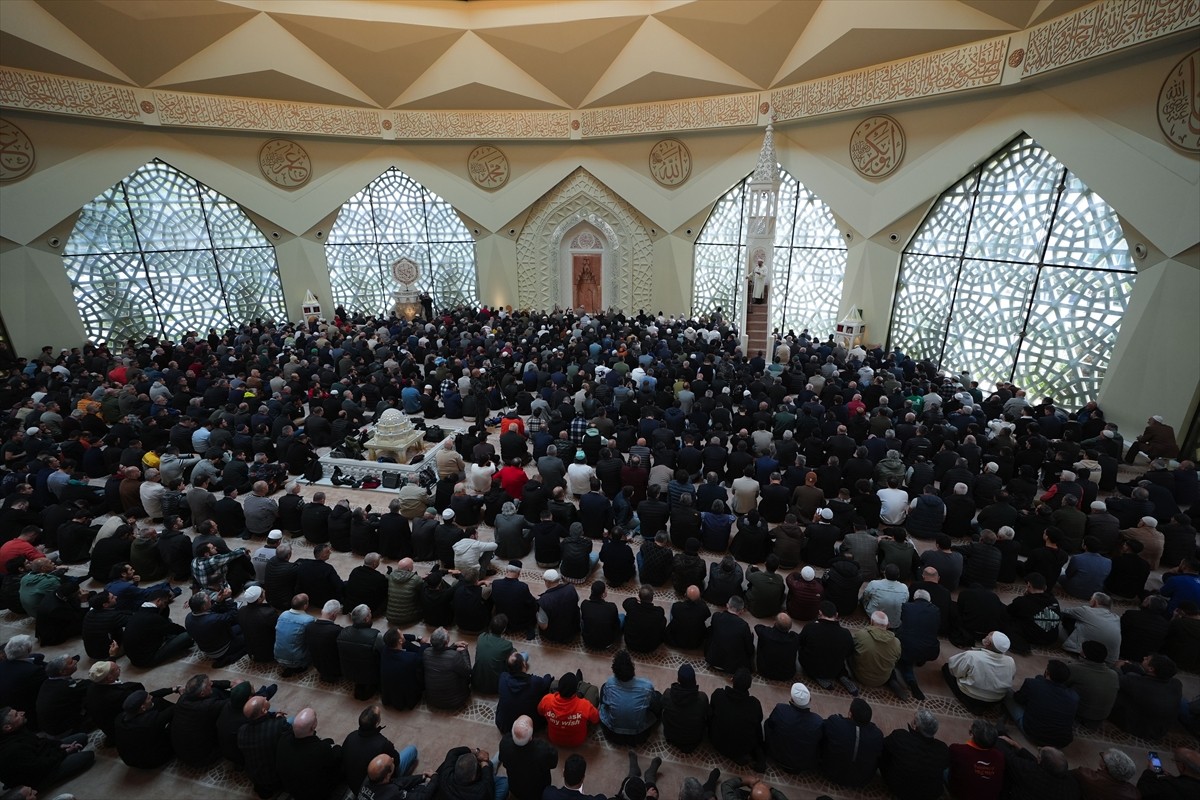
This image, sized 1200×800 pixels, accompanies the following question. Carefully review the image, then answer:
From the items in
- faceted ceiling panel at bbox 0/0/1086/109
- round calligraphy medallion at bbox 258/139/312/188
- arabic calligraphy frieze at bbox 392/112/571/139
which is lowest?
round calligraphy medallion at bbox 258/139/312/188

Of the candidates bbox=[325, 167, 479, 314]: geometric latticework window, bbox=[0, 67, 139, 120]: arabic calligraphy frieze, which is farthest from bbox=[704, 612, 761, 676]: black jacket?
bbox=[0, 67, 139, 120]: arabic calligraphy frieze

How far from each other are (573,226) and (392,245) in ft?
18.9

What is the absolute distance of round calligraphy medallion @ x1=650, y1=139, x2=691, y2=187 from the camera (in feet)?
53.1

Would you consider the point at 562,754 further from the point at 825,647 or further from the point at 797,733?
the point at 825,647

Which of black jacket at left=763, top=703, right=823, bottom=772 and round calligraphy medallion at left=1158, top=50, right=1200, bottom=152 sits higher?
round calligraphy medallion at left=1158, top=50, right=1200, bottom=152

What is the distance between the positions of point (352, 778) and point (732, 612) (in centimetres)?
271

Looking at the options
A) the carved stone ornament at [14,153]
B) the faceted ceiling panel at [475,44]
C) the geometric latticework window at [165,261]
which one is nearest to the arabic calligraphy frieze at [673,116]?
the faceted ceiling panel at [475,44]

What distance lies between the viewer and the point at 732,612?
4344mm

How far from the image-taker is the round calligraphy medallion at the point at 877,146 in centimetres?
1238

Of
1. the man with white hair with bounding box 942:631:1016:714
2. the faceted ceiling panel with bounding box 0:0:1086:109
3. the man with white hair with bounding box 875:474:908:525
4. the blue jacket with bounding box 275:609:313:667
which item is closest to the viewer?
the man with white hair with bounding box 942:631:1016:714

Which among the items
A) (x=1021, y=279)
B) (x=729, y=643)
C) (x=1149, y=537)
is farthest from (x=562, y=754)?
(x=1021, y=279)

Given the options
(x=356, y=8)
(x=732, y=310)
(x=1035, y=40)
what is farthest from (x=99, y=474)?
(x=1035, y=40)

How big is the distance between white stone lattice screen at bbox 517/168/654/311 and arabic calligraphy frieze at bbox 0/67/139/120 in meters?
10.1

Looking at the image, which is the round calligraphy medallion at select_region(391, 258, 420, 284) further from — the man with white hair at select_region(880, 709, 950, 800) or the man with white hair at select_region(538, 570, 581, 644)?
the man with white hair at select_region(880, 709, 950, 800)
